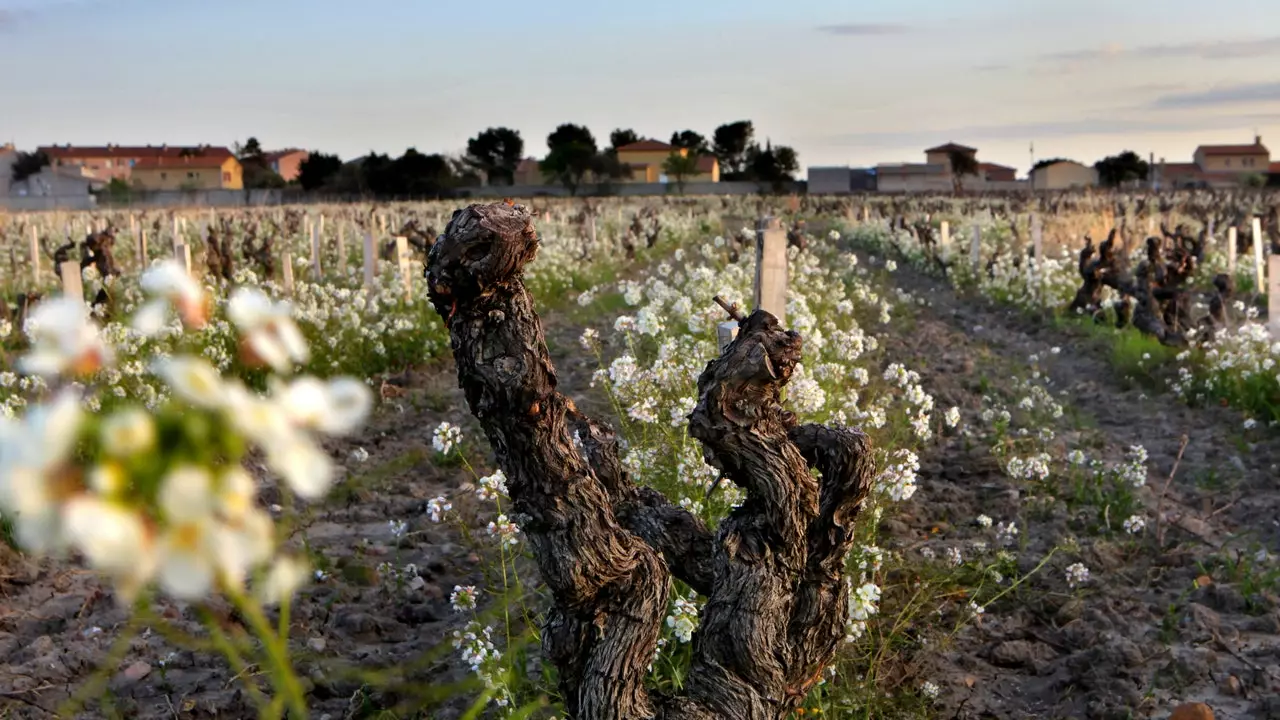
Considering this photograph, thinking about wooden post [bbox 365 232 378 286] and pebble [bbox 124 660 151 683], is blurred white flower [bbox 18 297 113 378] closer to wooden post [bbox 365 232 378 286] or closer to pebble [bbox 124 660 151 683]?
pebble [bbox 124 660 151 683]

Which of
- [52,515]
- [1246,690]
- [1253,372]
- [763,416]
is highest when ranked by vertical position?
[52,515]

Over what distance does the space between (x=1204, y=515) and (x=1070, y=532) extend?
3.63 ft

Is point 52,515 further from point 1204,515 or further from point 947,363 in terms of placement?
point 947,363

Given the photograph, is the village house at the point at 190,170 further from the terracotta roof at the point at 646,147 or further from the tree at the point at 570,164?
the terracotta roof at the point at 646,147

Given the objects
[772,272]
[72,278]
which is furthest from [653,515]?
[72,278]

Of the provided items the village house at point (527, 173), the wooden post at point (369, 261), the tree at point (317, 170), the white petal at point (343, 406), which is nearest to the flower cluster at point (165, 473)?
the white petal at point (343, 406)

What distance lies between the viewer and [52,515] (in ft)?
2.79

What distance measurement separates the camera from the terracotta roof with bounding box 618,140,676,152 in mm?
116438

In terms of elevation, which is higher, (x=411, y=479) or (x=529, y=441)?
(x=529, y=441)

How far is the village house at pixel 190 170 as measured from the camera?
335 feet

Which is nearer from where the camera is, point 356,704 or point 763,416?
point 763,416

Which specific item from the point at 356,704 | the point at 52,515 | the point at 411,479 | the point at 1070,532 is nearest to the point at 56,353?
the point at 52,515

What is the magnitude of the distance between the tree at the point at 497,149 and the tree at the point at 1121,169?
165 feet

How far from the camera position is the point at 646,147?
118375 millimetres
